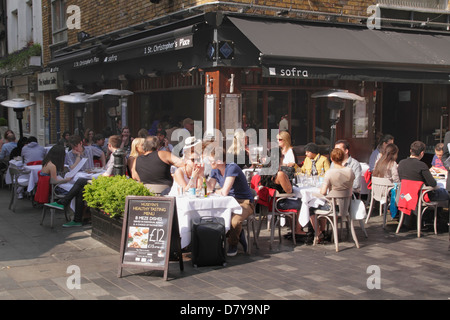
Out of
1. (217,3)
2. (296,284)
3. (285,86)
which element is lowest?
(296,284)

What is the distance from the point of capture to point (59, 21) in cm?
1992

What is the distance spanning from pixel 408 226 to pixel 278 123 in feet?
13.9

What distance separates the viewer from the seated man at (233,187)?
23.0 ft

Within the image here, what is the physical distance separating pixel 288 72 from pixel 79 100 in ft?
23.3

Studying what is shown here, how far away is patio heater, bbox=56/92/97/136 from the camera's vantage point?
49.1 ft

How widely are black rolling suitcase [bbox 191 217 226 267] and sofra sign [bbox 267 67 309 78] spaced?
4209 millimetres

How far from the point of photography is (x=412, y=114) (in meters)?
14.8

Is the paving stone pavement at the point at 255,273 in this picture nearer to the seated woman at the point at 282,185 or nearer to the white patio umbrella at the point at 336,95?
the seated woman at the point at 282,185

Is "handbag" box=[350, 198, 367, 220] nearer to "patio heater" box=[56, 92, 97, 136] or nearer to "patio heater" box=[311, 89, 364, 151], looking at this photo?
"patio heater" box=[311, 89, 364, 151]

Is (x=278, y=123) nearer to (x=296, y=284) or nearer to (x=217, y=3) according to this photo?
(x=217, y=3)

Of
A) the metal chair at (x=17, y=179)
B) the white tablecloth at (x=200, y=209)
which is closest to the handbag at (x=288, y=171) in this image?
the white tablecloth at (x=200, y=209)

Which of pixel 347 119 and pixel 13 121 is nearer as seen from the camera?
pixel 347 119

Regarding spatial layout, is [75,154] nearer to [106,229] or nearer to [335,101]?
[106,229]
